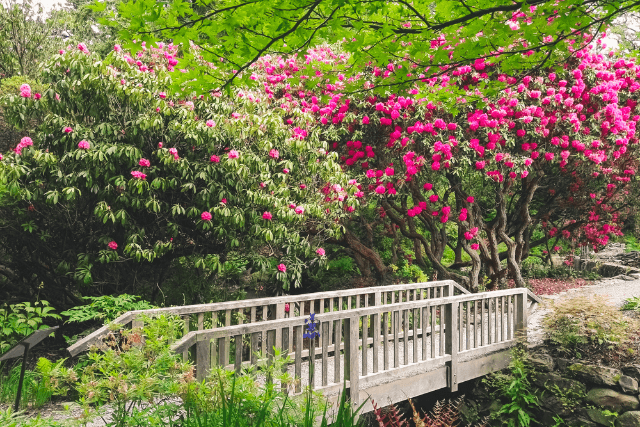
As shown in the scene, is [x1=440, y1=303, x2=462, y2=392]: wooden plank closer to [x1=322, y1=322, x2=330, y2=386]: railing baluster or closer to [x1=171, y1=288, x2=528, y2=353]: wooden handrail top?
[x1=171, y1=288, x2=528, y2=353]: wooden handrail top

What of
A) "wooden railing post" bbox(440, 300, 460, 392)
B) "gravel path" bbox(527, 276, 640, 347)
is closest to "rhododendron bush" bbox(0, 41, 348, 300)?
"wooden railing post" bbox(440, 300, 460, 392)

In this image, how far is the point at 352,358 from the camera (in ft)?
14.7

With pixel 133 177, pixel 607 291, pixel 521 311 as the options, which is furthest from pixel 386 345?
pixel 607 291

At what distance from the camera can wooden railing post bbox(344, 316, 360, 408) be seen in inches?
176

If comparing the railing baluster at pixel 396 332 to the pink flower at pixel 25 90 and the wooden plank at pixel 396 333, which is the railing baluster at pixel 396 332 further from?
the pink flower at pixel 25 90

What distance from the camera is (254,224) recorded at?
6141mm

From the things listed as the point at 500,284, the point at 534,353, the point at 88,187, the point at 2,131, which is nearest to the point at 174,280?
the point at 88,187

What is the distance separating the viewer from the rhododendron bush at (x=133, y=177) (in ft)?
Answer: 17.9

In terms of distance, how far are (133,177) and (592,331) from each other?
19.4 ft

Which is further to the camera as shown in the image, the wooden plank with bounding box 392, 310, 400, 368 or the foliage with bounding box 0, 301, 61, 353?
the foliage with bounding box 0, 301, 61, 353

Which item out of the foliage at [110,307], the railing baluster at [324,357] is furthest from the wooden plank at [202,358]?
the foliage at [110,307]

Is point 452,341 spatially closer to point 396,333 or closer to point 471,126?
point 396,333

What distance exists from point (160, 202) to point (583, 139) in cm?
703

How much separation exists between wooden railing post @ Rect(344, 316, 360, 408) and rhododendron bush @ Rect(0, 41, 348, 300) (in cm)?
195
